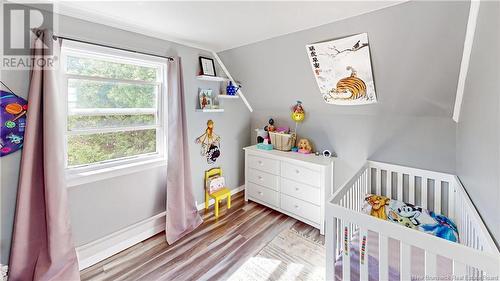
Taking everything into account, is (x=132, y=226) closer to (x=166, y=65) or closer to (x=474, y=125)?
(x=166, y=65)

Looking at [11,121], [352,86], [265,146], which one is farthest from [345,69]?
[11,121]

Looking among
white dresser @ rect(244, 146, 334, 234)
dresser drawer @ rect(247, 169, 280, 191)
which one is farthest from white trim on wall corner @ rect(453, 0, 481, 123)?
dresser drawer @ rect(247, 169, 280, 191)

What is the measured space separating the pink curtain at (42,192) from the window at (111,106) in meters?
0.22

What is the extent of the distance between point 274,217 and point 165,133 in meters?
1.65

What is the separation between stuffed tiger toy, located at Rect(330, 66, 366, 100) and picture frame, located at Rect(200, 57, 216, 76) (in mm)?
1488

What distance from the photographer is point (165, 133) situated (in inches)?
97.0

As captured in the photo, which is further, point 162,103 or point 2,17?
point 162,103

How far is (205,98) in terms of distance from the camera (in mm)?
2770

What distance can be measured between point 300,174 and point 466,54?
1.69 meters

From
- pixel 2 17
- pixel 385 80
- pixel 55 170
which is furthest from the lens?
pixel 385 80

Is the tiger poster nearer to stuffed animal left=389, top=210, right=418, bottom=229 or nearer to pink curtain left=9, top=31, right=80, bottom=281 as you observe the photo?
stuffed animal left=389, top=210, right=418, bottom=229

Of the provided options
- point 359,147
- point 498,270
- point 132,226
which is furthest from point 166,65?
point 498,270

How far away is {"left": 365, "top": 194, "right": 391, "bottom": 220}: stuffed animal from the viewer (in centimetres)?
191

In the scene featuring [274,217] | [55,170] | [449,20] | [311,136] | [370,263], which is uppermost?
[449,20]
